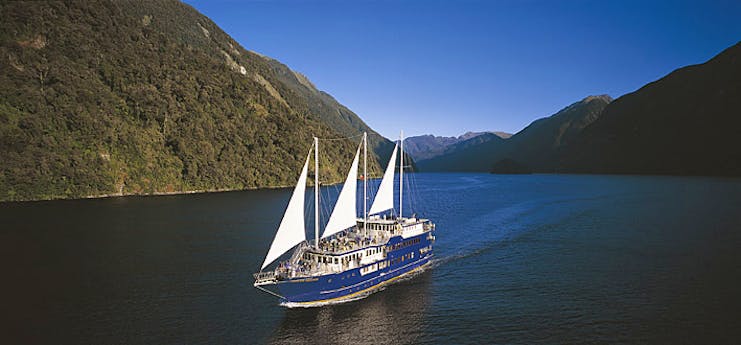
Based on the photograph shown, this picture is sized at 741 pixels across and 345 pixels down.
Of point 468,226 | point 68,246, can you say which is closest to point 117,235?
point 68,246

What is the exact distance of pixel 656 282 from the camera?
4747 cm

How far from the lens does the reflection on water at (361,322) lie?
3322 cm

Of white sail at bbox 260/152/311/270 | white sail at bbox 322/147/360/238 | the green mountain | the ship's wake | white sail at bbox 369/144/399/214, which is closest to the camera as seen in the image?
white sail at bbox 260/152/311/270

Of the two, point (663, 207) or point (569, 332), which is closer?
point (569, 332)

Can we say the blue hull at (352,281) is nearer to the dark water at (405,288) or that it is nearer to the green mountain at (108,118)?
the dark water at (405,288)

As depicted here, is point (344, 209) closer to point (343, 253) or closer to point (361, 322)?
point (343, 253)

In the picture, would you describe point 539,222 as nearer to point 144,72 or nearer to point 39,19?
point 144,72

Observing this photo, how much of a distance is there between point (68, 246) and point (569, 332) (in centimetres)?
6541

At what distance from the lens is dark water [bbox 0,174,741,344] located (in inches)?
1351

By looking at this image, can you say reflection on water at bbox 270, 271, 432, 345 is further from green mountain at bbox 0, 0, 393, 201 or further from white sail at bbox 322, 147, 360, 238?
green mountain at bbox 0, 0, 393, 201

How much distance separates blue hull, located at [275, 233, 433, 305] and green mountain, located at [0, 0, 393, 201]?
4329 inches

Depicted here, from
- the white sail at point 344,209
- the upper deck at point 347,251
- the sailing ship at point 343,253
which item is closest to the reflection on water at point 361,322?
the sailing ship at point 343,253

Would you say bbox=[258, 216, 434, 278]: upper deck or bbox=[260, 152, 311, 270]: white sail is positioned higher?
bbox=[260, 152, 311, 270]: white sail

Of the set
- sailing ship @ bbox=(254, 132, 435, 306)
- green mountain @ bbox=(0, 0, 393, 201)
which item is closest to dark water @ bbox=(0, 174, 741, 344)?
sailing ship @ bbox=(254, 132, 435, 306)
